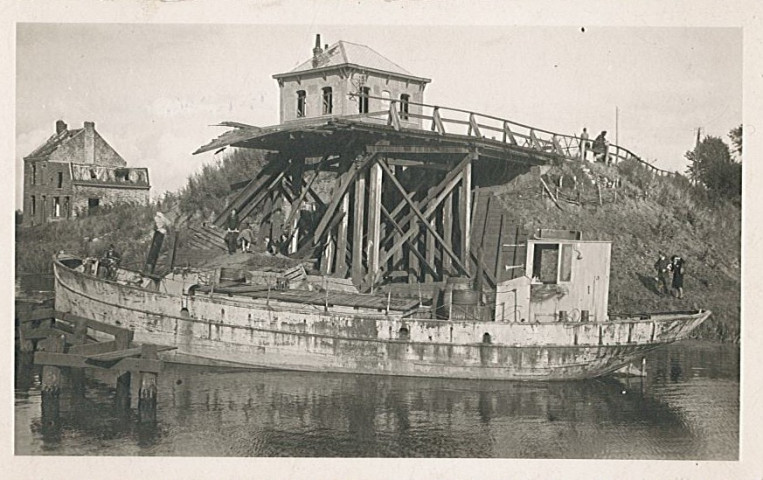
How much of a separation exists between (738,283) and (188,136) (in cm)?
1278

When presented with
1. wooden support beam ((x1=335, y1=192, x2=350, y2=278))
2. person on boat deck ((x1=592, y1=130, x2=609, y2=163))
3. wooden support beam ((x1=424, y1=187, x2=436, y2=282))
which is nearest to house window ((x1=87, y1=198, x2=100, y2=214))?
wooden support beam ((x1=335, y1=192, x2=350, y2=278))

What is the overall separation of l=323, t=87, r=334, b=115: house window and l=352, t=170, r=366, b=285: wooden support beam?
1.85 metres

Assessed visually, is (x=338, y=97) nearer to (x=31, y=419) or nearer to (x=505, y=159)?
(x=505, y=159)

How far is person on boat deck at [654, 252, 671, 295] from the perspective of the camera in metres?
23.6

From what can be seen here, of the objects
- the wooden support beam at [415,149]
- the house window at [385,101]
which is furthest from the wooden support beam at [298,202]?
the wooden support beam at [415,149]

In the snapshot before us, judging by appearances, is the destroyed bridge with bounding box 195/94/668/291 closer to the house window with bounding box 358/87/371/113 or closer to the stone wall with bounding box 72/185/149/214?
the house window with bounding box 358/87/371/113

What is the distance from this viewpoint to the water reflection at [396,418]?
14.5 m

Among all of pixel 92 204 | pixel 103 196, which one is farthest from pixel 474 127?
pixel 92 204

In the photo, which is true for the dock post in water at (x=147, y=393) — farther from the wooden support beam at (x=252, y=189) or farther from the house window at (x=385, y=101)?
the house window at (x=385, y=101)

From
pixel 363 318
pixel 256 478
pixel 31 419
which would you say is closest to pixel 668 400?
pixel 363 318

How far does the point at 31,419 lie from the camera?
1508 centimetres

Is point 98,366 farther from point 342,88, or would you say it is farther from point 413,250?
point 342,88

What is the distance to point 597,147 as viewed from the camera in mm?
24078

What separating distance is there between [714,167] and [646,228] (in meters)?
4.08
